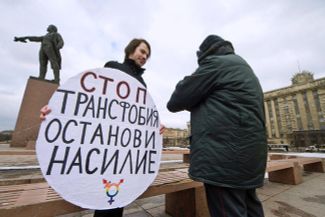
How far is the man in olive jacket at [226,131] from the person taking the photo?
99 cm

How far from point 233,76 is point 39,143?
3.99 ft

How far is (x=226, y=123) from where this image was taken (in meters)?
1.05

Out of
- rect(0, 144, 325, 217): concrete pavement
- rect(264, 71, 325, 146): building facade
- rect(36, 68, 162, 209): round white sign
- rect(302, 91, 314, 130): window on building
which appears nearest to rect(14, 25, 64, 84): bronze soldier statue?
rect(0, 144, 325, 217): concrete pavement

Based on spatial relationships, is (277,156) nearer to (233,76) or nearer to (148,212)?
(148,212)

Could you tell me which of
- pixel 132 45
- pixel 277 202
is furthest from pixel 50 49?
pixel 277 202

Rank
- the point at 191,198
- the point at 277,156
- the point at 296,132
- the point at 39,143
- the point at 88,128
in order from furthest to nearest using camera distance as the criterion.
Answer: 1. the point at 296,132
2. the point at 277,156
3. the point at 191,198
4. the point at 88,128
5. the point at 39,143

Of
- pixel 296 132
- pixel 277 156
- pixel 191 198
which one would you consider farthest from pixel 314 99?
pixel 191 198

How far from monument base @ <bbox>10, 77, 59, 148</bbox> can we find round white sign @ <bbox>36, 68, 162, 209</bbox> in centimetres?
557

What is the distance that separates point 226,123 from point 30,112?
6.85 meters

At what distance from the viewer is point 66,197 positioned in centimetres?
87

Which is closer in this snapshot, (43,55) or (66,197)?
(66,197)

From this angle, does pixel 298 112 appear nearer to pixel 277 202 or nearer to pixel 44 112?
pixel 277 202

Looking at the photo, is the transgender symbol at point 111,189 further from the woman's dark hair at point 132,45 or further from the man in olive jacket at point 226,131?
the woman's dark hair at point 132,45

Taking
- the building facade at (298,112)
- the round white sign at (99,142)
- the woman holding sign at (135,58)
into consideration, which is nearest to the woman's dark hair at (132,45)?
the woman holding sign at (135,58)
